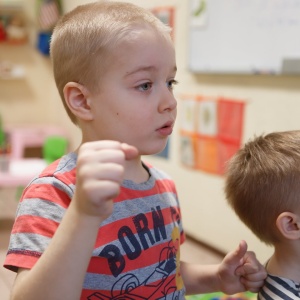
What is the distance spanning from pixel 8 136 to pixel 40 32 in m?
1.05

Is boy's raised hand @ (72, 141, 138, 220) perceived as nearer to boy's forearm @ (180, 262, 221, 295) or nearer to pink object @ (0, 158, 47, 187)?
boy's forearm @ (180, 262, 221, 295)

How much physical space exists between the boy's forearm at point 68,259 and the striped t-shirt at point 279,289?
0.47 metres

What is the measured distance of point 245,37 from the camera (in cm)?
252

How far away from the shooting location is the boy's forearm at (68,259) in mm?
673

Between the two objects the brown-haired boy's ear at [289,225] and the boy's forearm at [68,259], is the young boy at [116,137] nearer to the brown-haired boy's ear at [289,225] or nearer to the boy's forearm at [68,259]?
the boy's forearm at [68,259]

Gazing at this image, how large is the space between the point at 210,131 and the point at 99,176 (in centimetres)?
231

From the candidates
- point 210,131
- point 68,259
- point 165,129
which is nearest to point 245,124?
point 210,131

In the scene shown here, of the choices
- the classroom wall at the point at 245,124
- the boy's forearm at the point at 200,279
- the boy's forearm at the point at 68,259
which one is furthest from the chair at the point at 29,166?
the boy's forearm at the point at 68,259

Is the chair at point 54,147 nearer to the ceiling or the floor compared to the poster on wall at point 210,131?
nearer to the floor

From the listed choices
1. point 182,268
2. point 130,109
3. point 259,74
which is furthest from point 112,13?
point 259,74

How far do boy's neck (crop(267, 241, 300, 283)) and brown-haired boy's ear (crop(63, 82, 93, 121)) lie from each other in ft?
1.61

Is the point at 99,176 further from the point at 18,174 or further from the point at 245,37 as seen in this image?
the point at 18,174

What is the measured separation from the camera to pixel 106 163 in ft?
2.13

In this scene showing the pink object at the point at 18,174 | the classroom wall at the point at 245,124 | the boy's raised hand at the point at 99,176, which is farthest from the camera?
the pink object at the point at 18,174
